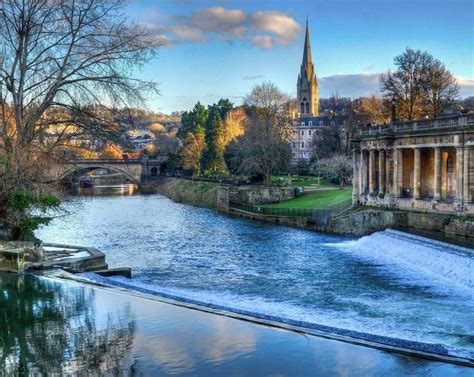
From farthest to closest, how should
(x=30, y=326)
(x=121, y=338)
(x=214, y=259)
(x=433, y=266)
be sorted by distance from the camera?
(x=214, y=259) < (x=433, y=266) < (x=30, y=326) < (x=121, y=338)

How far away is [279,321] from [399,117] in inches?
2455

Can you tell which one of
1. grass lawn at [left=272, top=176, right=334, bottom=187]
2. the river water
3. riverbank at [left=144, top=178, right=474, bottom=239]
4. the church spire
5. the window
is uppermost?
the church spire

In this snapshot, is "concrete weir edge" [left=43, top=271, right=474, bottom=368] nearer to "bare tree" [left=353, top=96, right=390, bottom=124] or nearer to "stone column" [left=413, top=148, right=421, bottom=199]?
"stone column" [left=413, top=148, right=421, bottom=199]

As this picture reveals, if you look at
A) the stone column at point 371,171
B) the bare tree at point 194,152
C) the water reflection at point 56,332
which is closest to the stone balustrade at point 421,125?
the stone column at point 371,171

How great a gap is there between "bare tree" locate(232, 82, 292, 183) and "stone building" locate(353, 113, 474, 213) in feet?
68.4

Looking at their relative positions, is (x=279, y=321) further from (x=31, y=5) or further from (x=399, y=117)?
(x=399, y=117)

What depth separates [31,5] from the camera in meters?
21.2

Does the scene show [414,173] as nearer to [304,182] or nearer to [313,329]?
[313,329]

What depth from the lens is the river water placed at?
62.0ft

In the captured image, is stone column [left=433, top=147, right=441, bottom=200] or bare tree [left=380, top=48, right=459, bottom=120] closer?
stone column [left=433, top=147, right=441, bottom=200]

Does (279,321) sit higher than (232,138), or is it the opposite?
(232,138)

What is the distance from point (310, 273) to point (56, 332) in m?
16.2

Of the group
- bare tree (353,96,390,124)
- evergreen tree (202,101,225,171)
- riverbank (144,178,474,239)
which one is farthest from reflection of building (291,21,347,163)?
riverbank (144,178,474,239)

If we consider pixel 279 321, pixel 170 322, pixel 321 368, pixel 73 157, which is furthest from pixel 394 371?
pixel 73 157
